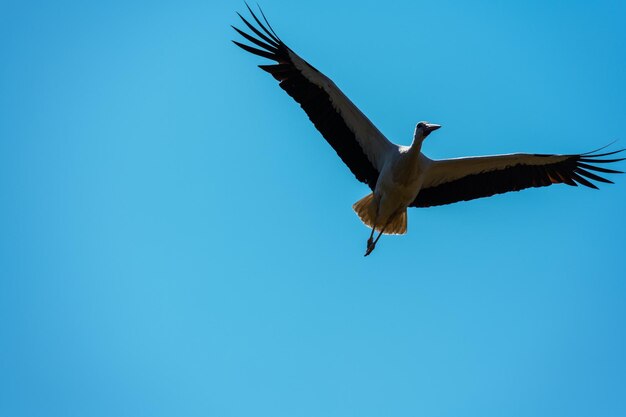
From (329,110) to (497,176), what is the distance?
2504 mm

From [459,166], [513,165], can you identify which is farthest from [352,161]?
[513,165]

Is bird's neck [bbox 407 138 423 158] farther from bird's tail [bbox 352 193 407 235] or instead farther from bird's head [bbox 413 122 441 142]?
bird's tail [bbox 352 193 407 235]

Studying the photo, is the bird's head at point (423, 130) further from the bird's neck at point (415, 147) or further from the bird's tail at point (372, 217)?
the bird's tail at point (372, 217)

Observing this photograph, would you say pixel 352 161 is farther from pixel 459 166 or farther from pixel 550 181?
pixel 550 181

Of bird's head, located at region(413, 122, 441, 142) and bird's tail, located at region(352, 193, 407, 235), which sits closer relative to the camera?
bird's head, located at region(413, 122, 441, 142)

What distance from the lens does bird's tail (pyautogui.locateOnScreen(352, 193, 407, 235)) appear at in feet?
41.5

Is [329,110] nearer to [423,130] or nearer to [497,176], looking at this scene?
[423,130]

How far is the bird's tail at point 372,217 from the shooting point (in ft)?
41.5

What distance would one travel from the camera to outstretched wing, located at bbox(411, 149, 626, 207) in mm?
12602

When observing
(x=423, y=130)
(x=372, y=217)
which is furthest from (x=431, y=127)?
(x=372, y=217)

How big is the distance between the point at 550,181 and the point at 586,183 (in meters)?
0.52

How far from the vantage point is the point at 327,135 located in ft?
40.1

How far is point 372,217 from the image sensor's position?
41.8ft

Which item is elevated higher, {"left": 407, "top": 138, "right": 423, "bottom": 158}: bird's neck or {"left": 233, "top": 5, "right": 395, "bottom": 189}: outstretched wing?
{"left": 233, "top": 5, "right": 395, "bottom": 189}: outstretched wing
